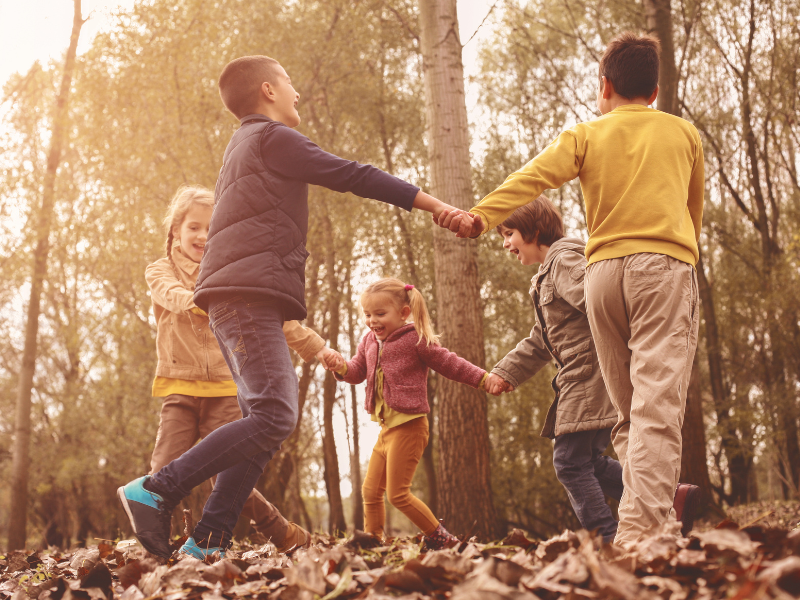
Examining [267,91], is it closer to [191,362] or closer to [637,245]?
[191,362]

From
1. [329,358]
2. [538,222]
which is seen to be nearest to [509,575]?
[329,358]

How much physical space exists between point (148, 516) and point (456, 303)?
165 inches

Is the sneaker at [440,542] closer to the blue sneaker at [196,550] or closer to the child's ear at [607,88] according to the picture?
the blue sneaker at [196,550]

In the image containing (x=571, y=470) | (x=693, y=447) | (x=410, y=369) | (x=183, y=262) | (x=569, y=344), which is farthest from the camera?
(x=693, y=447)

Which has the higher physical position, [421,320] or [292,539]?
[421,320]

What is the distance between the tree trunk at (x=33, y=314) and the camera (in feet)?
31.8

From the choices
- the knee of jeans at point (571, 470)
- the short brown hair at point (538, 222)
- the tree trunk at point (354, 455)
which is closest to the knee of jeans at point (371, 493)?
the knee of jeans at point (571, 470)

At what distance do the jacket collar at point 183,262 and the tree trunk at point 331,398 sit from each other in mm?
7127

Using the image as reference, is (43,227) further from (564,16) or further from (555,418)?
(564,16)

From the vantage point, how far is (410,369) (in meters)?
4.09

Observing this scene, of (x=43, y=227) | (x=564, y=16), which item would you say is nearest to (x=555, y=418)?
(x=43, y=227)

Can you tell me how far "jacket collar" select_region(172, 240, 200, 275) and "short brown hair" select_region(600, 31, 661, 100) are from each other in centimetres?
255

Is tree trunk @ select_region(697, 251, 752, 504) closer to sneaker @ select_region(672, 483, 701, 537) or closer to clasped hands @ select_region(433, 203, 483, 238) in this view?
sneaker @ select_region(672, 483, 701, 537)

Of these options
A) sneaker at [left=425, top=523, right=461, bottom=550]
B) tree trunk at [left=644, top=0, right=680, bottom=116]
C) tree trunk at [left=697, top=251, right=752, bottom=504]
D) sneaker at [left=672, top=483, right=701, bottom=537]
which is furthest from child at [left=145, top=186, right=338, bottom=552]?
tree trunk at [left=697, top=251, right=752, bottom=504]
